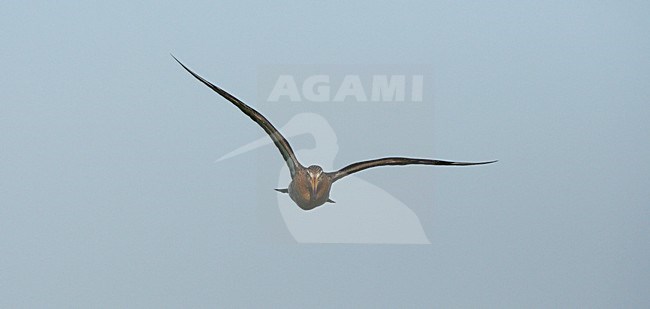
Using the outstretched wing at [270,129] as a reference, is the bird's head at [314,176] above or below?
below

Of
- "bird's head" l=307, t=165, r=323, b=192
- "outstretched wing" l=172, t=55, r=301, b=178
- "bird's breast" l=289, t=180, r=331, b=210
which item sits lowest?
"bird's breast" l=289, t=180, r=331, b=210

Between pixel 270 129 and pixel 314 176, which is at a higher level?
pixel 270 129

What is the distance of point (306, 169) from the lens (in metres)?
2.92

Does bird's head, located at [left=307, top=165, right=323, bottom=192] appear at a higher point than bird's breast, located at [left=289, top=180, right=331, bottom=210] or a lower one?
higher

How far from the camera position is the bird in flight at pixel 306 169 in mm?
2893

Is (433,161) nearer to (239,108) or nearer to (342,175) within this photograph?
(342,175)

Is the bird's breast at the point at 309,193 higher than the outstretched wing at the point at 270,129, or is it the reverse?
the outstretched wing at the point at 270,129

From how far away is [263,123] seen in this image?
117 inches

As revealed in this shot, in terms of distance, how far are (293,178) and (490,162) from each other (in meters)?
0.79

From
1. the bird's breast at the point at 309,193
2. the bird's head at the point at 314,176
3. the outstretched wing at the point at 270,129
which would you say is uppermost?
the outstretched wing at the point at 270,129

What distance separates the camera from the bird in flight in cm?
289

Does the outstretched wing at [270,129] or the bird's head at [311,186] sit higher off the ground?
the outstretched wing at [270,129]

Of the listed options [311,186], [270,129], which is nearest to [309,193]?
[311,186]

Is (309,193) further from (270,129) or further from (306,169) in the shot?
(270,129)
